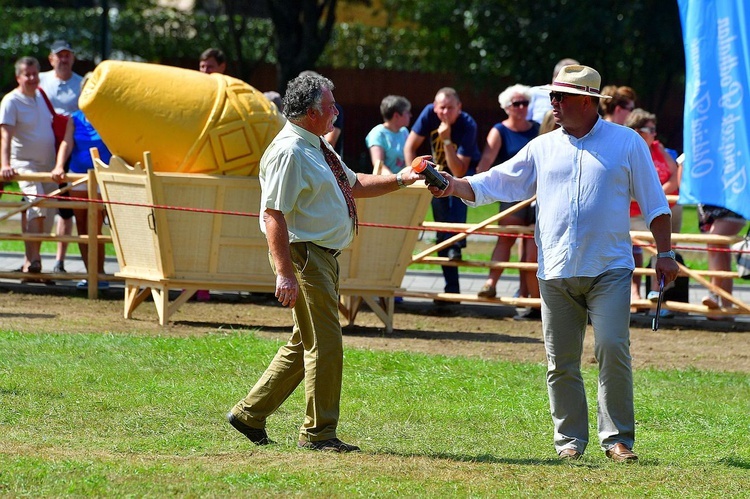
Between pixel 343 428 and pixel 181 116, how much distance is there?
148 inches

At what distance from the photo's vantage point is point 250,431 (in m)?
6.48

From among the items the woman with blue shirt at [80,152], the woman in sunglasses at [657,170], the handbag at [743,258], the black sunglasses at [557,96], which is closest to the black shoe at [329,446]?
the black sunglasses at [557,96]

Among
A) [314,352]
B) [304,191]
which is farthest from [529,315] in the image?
[304,191]

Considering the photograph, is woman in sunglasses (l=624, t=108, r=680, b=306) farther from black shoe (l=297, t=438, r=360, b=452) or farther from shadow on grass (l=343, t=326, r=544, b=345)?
black shoe (l=297, t=438, r=360, b=452)

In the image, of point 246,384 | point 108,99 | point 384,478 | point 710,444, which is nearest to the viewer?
point 384,478

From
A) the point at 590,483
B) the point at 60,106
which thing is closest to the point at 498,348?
the point at 590,483

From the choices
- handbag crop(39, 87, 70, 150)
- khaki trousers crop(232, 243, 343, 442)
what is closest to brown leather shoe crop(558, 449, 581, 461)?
khaki trousers crop(232, 243, 343, 442)

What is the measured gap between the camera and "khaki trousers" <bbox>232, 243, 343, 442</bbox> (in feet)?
20.2

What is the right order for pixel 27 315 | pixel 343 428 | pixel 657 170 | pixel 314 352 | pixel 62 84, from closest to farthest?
pixel 314 352, pixel 343 428, pixel 27 315, pixel 657 170, pixel 62 84

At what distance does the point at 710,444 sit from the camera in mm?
7031

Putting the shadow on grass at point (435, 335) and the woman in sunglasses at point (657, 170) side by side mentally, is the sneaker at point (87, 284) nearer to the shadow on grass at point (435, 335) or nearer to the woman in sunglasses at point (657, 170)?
the shadow on grass at point (435, 335)

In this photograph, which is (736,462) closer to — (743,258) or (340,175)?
Answer: (340,175)

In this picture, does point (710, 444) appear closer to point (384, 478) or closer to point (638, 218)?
point (384, 478)

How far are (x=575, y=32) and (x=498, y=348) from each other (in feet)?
63.3
